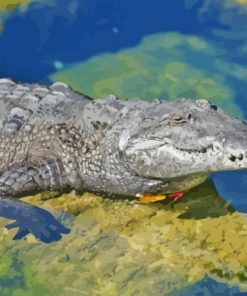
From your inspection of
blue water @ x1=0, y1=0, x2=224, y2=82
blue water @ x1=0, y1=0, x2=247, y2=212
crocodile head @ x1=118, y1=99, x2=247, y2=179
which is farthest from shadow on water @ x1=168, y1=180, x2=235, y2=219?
blue water @ x1=0, y1=0, x2=224, y2=82

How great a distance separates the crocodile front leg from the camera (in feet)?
12.9

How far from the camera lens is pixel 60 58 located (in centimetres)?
538

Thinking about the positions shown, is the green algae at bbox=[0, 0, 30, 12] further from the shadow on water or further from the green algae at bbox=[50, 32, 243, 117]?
the shadow on water

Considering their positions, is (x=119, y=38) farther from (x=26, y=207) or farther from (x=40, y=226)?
(x=40, y=226)

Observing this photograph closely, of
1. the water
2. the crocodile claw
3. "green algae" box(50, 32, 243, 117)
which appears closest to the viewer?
the crocodile claw

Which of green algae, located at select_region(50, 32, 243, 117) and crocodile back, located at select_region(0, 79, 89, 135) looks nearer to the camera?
crocodile back, located at select_region(0, 79, 89, 135)

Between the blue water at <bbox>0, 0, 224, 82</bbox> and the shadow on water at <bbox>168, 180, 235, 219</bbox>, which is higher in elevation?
the blue water at <bbox>0, 0, 224, 82</bbox>

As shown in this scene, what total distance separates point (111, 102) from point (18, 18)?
156cm

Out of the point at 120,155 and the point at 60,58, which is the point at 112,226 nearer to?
the point at 120,155

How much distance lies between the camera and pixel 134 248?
12.6 feet

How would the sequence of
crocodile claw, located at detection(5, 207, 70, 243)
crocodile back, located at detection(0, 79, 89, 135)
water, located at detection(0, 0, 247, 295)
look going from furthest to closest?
water, located at detection(0, 0, 247, 295) < crocodile back, located at detection(0, 79, 89, 135) < crocodile claw, located at detection(5, 207, 70, 243)

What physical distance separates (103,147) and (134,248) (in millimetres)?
729

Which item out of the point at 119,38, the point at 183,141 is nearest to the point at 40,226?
the point at 183,141

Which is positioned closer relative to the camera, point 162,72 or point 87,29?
point 162,72
